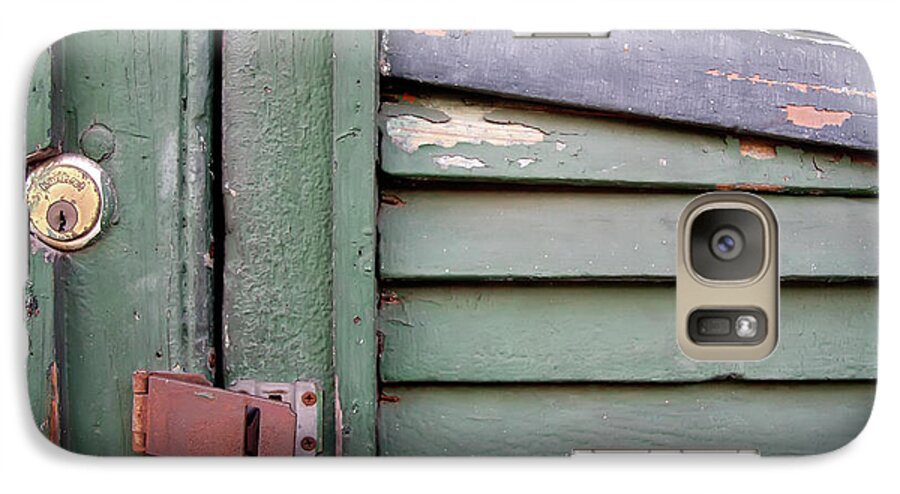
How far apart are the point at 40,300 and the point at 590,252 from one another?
0.49 m

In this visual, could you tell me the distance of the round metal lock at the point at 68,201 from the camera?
794 millimetres

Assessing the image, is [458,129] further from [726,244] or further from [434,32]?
[726,244]

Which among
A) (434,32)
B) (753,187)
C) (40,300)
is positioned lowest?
(40,300)

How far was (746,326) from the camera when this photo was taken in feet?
2.77

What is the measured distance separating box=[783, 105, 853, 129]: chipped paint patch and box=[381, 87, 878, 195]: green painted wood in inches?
0.9

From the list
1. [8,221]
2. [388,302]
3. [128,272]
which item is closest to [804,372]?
[388,302]

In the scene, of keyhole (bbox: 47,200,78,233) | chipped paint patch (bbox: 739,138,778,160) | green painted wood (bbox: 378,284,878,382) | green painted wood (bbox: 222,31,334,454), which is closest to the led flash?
green painted wood (bbox: 378,284,878,382)

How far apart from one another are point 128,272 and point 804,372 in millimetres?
615

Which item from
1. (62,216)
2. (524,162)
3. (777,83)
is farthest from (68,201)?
(777,83)

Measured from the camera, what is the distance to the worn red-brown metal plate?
82 centimetres

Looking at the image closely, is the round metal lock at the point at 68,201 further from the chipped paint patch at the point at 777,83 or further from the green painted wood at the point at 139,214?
the chipped paint patch at the point at 777,83

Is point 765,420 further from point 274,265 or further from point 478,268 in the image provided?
point 274,265

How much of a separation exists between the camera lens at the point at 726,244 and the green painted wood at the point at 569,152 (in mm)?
44

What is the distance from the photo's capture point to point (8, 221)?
2.60 ft
